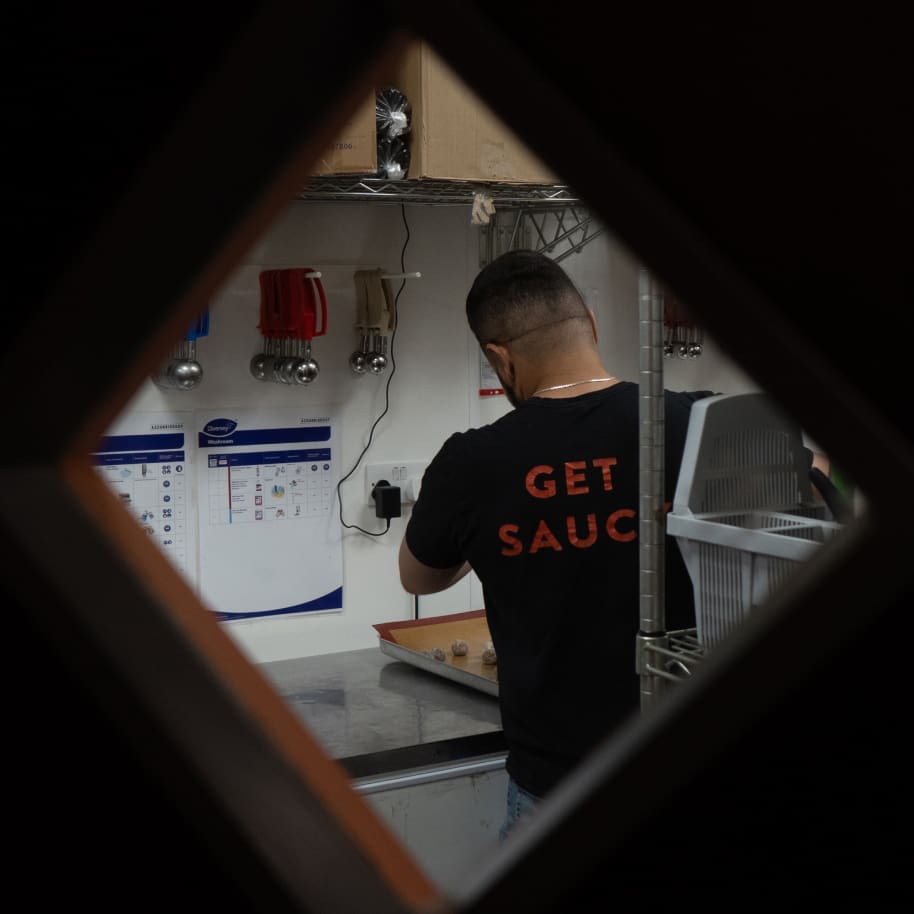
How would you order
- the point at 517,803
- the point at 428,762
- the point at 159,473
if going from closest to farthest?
the point at 517,803 → the point at 428,762 → the point at 159,473

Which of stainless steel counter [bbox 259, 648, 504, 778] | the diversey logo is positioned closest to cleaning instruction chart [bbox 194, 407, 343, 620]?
the diversey logo

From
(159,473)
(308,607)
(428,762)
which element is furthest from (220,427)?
(428,762)

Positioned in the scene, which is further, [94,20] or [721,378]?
[721,378]

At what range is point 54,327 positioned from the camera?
196 millimetres

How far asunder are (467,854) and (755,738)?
76.0 inches

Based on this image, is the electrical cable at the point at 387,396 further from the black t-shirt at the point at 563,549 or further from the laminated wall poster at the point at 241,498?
the black t-shirt at the point at 563,549

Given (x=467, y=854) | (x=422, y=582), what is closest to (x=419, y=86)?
(x=422, y=582)

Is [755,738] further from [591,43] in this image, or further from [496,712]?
[496,712]

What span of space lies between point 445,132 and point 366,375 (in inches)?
31.2

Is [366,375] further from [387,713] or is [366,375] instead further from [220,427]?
[387,713]

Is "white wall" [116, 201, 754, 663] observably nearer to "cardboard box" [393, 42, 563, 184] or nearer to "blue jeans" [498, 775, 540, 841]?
"cardboard box" [393, 42, 563, 184]

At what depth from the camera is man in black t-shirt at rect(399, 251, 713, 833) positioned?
1.52 metres

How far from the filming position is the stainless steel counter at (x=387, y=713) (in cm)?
191

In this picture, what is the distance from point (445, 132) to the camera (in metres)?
2.27
